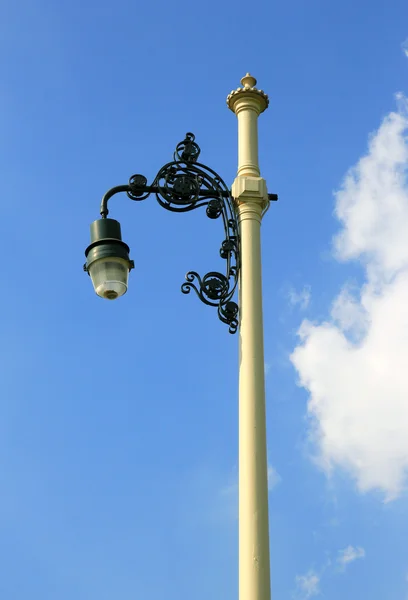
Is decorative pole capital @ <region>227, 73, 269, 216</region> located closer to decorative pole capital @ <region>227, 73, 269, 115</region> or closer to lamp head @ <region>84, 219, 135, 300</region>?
decorative pole capital @ <region>227, 73, 269, 115</region>

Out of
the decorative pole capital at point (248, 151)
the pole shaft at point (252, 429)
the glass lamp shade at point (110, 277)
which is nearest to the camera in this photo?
the pole shaft at point (252, 429)

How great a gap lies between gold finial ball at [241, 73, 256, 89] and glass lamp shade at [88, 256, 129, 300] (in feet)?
6.61

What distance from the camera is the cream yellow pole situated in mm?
6215

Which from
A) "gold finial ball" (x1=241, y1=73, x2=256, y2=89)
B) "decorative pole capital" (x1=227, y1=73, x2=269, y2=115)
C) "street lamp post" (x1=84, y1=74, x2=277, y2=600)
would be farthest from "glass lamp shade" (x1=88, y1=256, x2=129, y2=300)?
"gold finial ball" (x1=241, y1=73, x2=256, y2=89)

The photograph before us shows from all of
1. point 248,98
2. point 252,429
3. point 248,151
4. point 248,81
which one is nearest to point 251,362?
point 252,429

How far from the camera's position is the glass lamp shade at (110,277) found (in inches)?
280

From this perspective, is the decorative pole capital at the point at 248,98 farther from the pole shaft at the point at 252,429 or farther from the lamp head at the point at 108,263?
the lamp head at the point at 108,263

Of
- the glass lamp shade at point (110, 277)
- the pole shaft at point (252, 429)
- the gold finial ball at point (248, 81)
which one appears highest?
the gold finial ball at point (248, 81)

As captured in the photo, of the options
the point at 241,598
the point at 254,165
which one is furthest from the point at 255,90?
the point at 241,598

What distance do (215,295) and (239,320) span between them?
294mm

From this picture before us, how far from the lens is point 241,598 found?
6.12 metres

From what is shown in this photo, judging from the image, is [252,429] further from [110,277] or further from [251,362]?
[110,277]

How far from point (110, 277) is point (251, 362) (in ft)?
4.10

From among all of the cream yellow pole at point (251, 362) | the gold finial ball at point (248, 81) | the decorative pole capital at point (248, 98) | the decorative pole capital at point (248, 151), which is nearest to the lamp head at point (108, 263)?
the cream yellow pole at point (251, 362)
